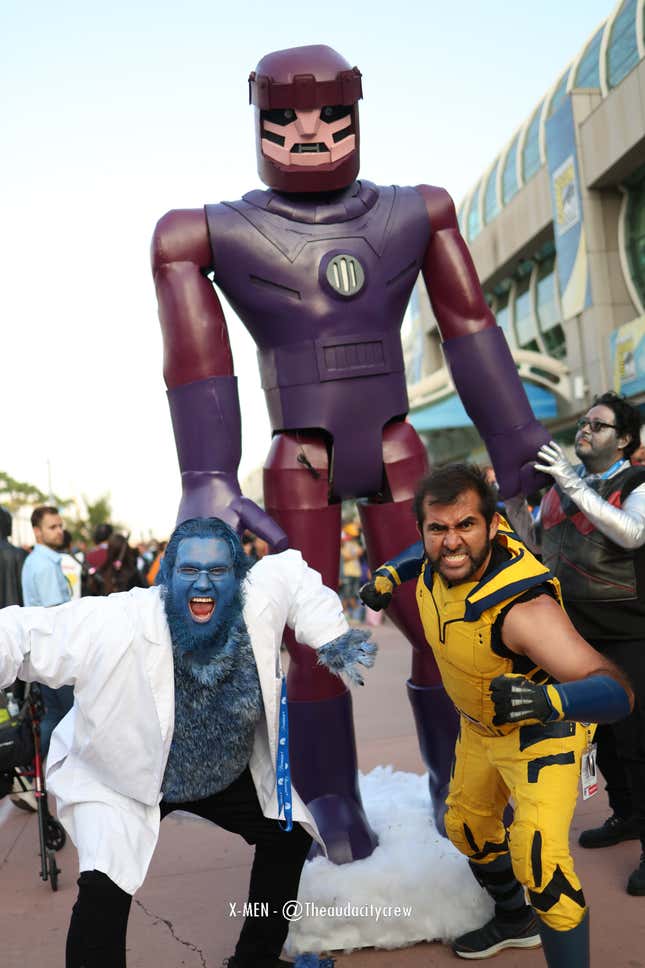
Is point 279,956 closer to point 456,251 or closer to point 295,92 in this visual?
point 456,251

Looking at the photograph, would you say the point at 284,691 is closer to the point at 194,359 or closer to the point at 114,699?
the point at 114,699

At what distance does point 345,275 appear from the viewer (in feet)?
9.68

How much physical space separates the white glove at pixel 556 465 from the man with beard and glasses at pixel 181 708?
2.86 feet

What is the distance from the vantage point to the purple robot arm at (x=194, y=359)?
289 centimetres

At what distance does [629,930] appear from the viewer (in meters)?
2.57

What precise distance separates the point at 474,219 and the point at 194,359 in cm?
2404

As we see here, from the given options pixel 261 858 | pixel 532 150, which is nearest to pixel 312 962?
pixel 261 858

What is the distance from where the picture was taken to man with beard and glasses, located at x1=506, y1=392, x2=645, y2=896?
9.84 ft

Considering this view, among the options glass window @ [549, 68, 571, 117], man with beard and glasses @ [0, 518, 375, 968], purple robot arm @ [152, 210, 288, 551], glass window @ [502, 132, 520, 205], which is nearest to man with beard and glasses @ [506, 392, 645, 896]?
purple robot arm @ [152, 210, 288, 551]

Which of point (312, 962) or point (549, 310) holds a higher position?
point (549, 310)

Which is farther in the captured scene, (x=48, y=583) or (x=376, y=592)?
(x=48, y=583)

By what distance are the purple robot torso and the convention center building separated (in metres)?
11.6

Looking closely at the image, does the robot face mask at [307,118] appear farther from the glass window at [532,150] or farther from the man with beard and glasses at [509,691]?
the glass window at [532,150]

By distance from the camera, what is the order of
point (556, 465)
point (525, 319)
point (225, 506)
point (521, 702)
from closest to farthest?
point (521, 702)
point (225, 506)
point (556, 465)
point (525, 319)
